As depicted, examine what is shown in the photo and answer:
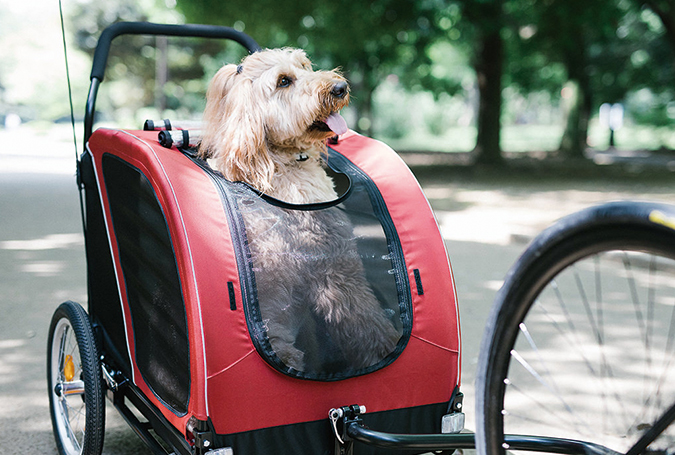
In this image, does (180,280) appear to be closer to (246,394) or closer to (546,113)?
(246,394)

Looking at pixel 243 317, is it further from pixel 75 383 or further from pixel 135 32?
pixel 135 32

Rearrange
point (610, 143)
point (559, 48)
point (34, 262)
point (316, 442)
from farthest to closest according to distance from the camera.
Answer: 1. point (610, 143)
2. point (559, 48)
3. point (34, 262)
4. point (316, 442)

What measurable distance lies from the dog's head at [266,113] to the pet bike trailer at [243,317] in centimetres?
12

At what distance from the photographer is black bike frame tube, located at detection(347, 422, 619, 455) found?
196cm

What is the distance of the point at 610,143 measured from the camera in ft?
→ 117

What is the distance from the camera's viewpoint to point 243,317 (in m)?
2.08

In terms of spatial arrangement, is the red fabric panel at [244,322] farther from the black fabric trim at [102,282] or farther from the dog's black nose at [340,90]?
the dog's black nose at [340,90]

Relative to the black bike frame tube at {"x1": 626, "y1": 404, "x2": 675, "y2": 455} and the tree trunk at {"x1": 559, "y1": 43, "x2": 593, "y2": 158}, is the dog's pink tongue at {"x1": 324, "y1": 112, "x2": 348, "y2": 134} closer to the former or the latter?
the black bike frame tube at {"x1": 626, "y1": 404, "x2": 675, "y2": 455}

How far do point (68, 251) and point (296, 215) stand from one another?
5.60m

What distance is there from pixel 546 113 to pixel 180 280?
253ft

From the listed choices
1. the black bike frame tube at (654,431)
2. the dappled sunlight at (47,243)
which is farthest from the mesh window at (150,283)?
the dappled sunlight at (47,243)

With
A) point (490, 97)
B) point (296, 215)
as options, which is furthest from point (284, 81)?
point (490, 97)

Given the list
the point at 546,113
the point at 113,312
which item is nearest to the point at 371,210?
the point at 113,312

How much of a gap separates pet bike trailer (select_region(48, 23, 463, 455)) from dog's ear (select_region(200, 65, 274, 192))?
3.6 inches
